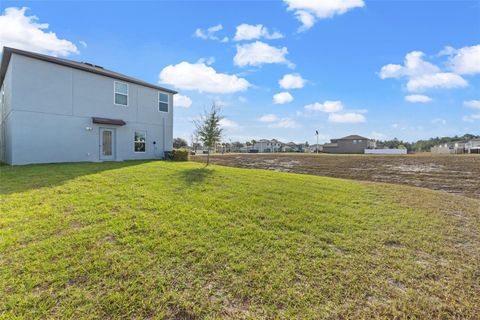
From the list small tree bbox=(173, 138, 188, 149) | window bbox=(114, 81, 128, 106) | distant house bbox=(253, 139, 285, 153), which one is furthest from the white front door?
distant house bbox=(253, 139, 285, 153)

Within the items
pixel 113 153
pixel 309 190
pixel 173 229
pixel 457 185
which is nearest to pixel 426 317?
pixel 173 229

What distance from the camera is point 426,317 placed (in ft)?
8.46

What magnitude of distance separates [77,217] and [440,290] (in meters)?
6.13

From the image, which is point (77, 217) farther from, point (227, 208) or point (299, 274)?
point (299, 274)

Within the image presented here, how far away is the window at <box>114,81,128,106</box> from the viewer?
15289 mm

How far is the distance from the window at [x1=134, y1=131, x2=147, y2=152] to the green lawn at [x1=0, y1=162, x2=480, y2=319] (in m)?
10.3

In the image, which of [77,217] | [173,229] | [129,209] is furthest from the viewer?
[129,209]

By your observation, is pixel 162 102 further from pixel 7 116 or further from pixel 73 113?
pixel 7 116

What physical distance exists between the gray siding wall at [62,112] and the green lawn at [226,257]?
7562mm

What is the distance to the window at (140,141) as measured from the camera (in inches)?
645

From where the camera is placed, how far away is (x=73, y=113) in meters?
13.3

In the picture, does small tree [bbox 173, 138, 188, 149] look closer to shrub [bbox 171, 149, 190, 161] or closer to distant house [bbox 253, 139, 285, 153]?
distant house [bbox 253, 139, 285, 153]

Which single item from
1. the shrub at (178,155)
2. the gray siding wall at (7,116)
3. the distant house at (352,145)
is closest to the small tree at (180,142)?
the distant house at (352,145)

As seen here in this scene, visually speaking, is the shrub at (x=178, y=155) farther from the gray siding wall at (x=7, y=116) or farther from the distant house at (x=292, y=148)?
the distant house at (x=292, y=148)
